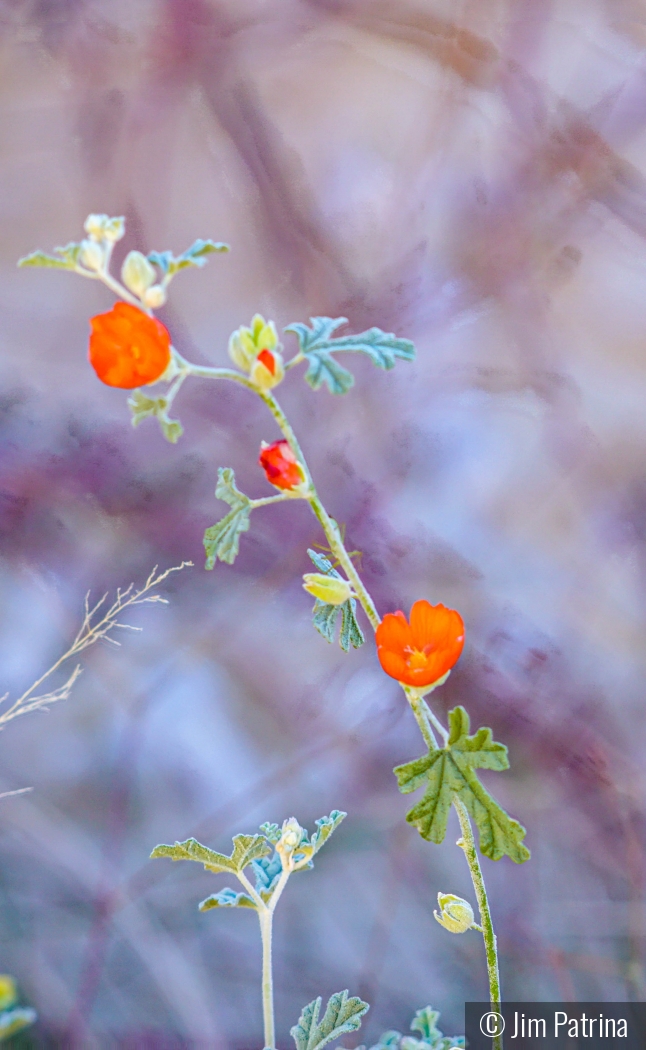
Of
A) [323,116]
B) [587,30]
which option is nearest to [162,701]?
[323,116]

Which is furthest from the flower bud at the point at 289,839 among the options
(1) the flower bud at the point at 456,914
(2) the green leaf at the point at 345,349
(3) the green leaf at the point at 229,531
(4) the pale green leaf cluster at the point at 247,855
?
(2) the green leaf at the point at 345,349

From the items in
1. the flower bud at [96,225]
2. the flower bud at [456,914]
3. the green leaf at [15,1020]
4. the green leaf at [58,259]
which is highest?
the flower bud at [96,225]

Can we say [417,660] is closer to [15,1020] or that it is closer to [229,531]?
[229,531]

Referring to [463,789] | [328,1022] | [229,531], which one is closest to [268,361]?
[229,531]

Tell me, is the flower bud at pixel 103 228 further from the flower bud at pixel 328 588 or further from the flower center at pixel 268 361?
the flower bud at pixel 328 588

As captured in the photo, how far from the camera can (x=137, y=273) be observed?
44 cm

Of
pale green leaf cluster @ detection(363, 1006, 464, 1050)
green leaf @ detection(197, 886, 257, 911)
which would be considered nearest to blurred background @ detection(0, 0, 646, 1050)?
pale green leaf cluster @ detection(363, 1006, 464, 1050)

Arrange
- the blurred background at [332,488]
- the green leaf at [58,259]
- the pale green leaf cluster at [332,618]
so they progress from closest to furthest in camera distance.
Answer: the green leaf at [58,259]
the pale green leaf cluster at [332,618]
the blurred background at [332,488]

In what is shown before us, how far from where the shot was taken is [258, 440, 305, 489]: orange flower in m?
0.46

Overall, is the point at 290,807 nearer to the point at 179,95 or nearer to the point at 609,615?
the point at 609,615

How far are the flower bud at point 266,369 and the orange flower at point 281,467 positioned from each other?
0.04 m

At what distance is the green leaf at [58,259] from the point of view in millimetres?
413

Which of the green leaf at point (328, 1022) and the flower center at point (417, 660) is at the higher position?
the flower center at point (417, 660)

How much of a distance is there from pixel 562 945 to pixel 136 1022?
1.80ft
